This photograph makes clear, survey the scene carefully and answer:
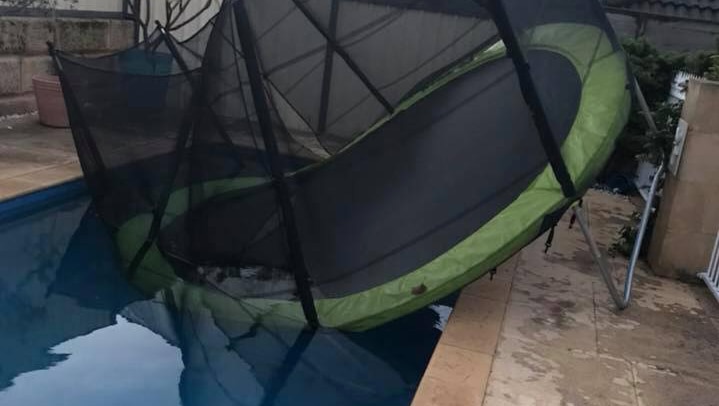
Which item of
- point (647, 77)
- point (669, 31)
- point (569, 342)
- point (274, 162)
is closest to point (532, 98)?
point (569, 342)

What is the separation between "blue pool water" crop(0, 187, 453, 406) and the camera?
2.81m

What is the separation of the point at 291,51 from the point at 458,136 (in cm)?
94

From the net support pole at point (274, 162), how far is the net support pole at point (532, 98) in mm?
991

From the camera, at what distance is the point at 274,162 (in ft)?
9.79

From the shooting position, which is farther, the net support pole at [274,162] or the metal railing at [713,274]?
the metal railing at [713,274]

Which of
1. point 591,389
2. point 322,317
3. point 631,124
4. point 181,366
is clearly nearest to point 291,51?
point 322,317

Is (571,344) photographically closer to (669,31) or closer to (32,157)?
(32,157)

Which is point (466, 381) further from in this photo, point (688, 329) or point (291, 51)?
point (291, 51)

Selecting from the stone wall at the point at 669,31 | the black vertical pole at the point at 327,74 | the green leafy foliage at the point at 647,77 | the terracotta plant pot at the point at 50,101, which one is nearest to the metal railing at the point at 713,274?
the green leafy foliage at the point at 647,77

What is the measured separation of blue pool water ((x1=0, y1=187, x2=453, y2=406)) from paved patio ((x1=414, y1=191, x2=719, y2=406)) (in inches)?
16.9

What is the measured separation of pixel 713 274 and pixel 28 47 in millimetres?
5519

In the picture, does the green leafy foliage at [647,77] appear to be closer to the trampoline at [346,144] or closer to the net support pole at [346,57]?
the trampoline at [346,144]

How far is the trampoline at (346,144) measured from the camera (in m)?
2.95

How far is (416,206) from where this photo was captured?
3.25 metres
